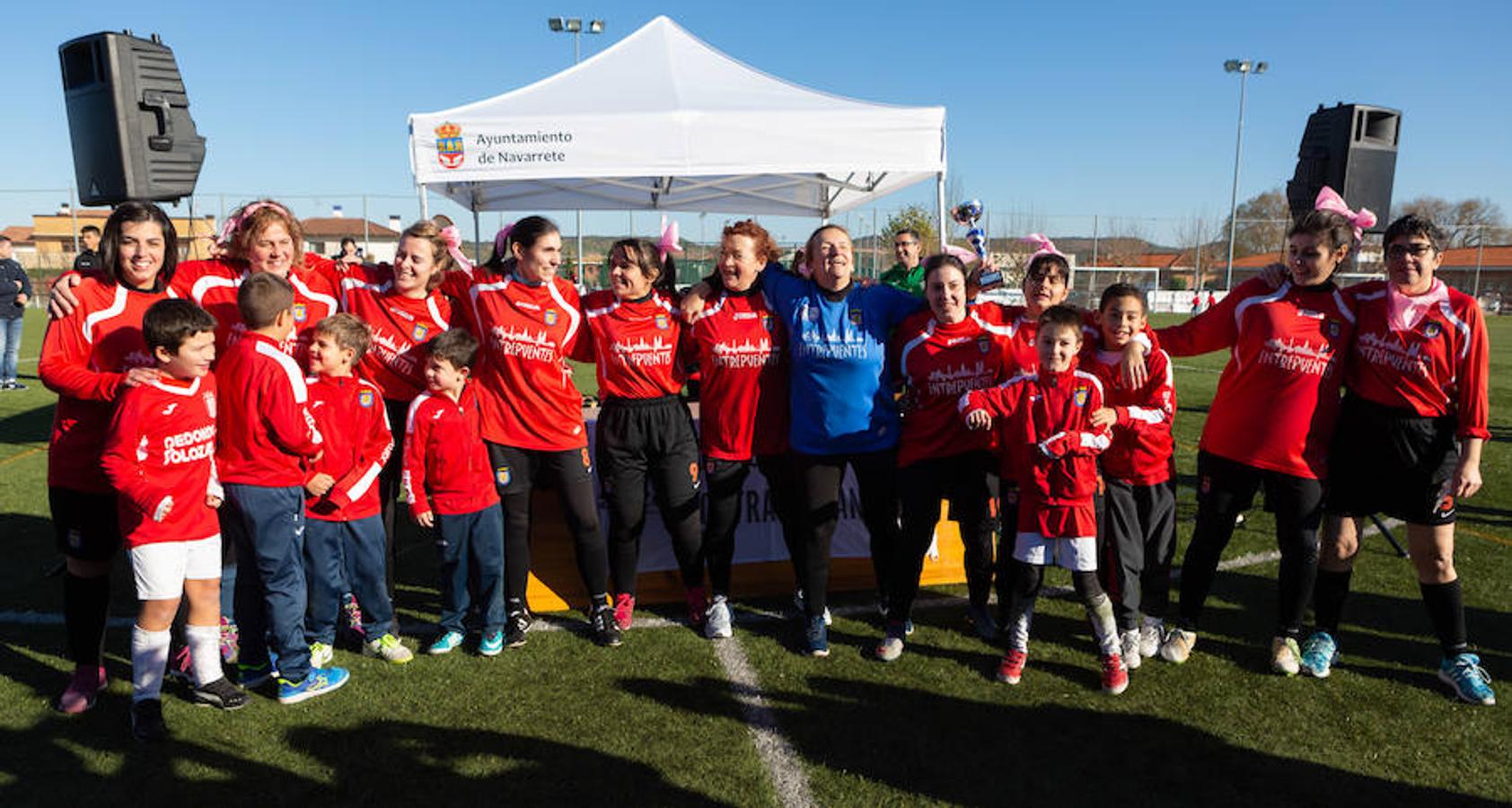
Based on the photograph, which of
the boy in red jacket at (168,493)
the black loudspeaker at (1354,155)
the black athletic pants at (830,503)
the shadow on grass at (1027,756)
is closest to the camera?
the shadow on grass at (1027,756)

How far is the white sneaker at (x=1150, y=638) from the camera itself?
384 centimetres

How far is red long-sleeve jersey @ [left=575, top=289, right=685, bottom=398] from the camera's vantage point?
3.85 m

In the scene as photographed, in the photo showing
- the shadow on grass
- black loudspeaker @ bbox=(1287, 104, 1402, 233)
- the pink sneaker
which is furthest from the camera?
black loudspeaker @ bbox=(1287, 104, 1402, 233)

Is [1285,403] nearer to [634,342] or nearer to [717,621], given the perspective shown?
[717,621]

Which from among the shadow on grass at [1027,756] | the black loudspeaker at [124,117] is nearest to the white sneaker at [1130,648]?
the shadow on grass at [1027,756]

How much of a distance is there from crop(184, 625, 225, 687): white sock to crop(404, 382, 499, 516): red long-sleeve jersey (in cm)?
83

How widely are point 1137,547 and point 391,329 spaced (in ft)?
11.4

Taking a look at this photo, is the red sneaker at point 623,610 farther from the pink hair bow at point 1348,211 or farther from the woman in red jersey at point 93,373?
the pink hair bow at point 1348,211

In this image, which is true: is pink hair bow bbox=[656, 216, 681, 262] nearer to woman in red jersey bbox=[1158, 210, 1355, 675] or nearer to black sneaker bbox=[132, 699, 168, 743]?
woman in red jersey bbox=[1158, 210, 1355, 675]

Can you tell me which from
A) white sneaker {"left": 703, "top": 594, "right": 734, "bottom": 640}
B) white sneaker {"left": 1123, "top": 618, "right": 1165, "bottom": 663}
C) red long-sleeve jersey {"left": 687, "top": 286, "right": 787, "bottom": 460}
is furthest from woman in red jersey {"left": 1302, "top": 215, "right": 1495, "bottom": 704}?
white sneaker {"left": 703, "top": 594, "right": 734, "bottom": 640}

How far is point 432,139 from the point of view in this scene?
610cm

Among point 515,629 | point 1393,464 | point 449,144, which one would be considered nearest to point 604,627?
point 515,629

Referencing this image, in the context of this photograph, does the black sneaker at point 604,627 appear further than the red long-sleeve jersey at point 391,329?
Yes

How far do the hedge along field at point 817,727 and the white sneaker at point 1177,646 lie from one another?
0.07 m
